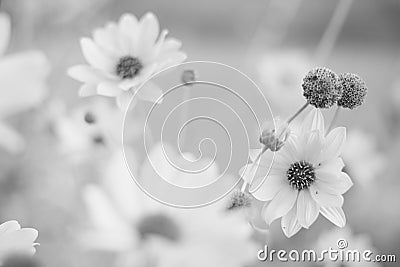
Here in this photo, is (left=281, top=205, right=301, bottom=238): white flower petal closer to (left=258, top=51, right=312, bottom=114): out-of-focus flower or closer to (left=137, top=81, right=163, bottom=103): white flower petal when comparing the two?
(left=137, top=81, right=163, bottom=103): white flower petal

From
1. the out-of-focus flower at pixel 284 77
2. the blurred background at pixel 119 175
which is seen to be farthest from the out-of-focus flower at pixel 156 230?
the out-of-focus flower at pixel 284 77

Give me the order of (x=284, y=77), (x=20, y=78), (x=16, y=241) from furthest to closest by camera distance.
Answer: (x=284, y=77)
(x=20, y=78)
(x=16, y=241)

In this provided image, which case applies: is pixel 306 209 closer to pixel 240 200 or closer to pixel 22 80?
pixel 240 200

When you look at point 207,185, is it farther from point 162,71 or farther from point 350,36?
point 350,36

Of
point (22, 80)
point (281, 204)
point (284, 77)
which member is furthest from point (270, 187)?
point (284, 77)

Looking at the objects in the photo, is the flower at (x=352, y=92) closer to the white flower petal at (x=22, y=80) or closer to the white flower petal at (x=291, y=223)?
the white flower petal at (x=291, y=223)

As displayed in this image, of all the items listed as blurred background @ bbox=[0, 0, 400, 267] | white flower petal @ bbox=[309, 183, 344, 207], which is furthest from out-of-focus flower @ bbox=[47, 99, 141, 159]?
white flower petal @ bbox=[309, 183, 344, 207]

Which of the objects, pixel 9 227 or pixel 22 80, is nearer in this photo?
pixel 9 227
